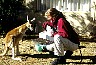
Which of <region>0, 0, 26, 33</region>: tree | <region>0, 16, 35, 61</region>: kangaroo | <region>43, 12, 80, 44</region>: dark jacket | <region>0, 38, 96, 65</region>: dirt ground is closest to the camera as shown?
<region>43, 12, 80, 44</region>: dark jacket

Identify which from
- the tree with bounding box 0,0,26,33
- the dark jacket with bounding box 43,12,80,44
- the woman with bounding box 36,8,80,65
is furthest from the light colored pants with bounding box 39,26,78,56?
the tree with bounding box 0,0,26,33

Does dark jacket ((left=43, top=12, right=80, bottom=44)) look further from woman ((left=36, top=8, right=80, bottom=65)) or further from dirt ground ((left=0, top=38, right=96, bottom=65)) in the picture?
dirt ground ((left=0, top=38, right=96, bottom=65))

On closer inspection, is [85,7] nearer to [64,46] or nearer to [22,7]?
[22,7]

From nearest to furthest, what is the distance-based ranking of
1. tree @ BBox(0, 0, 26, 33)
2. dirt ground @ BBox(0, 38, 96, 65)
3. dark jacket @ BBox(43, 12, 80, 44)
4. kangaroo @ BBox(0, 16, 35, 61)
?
dark jacket @ BBox(43, 12, 80, 44) → dirt ground @ BBox(0, 38, 96, 65) → kangaroo @ BBox(0, 16, 35, 61) → tree @ BBox(0, 0, 26, 33)

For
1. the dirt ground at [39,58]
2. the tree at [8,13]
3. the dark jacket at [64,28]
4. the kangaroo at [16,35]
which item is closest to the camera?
the dark jacket at [64,28]

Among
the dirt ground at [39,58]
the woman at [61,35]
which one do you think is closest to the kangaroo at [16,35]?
the dirt ground at [39,58]

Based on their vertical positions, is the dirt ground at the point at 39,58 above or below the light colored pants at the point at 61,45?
below

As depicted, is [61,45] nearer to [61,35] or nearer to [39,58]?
[61,35]

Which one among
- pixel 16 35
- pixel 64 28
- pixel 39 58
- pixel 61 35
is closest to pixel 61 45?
pixel 61 35

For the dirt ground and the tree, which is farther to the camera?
the tree

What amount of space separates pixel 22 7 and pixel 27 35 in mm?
1230

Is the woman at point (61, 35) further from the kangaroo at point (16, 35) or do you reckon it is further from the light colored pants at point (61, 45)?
the kangaroo at point (16, 35)

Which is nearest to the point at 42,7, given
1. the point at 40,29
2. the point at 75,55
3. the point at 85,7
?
the point at 40,29

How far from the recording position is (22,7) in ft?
40.7
